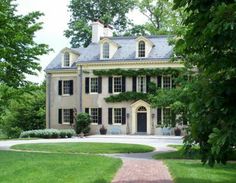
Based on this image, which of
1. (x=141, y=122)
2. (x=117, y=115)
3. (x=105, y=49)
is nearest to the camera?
(x=141, y=122)

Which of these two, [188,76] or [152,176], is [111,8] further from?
[152,176]

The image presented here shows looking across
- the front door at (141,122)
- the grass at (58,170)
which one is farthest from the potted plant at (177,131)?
the grass at (58,170)

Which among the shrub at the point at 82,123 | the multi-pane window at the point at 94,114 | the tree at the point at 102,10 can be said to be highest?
the tree at the point at 102,10

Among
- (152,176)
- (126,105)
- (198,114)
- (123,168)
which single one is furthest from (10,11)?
(126,105)

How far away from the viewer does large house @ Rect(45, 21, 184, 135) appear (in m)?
39.5

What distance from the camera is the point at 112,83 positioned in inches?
1607

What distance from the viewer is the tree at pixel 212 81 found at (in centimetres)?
Result: 809

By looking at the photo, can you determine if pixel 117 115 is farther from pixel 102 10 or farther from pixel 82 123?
pixel 102 10

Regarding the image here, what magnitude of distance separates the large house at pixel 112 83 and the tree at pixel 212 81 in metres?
28.9

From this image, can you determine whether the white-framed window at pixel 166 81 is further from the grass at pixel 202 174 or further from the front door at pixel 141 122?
the grass at pixel 202 174

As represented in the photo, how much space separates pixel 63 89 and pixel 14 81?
66.5ft

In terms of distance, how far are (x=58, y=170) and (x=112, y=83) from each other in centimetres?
2696

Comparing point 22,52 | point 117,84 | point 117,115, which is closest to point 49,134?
point 117,115

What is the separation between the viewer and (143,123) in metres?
39.8
